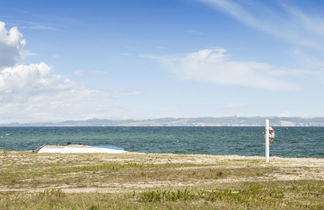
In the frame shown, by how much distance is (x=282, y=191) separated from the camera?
19094 millimetres

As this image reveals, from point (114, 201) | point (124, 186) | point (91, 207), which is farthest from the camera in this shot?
point (124, 186)

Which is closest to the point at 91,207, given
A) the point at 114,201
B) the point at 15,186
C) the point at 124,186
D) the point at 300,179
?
the point at 114,201

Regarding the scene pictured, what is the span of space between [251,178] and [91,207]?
13392mm

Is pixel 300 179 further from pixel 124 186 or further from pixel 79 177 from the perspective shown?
pixel 79 177

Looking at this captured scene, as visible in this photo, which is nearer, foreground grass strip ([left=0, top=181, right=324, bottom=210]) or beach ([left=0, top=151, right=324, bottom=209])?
foreground grass strip ([left=0, top=181, right=324, bottom=210])

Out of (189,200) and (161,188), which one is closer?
(189,200)

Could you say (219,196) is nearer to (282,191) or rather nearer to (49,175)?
(282,191)

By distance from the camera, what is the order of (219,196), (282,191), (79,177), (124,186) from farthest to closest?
(79,177), (124,186), (282,191), (219,196)

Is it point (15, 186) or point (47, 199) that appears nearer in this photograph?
point (47, 199)

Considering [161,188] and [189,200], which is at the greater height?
[189,200]

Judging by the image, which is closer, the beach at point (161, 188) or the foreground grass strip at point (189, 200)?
the foreground grass strip at point (189, 200)

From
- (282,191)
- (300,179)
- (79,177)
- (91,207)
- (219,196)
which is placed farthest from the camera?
(79,177)

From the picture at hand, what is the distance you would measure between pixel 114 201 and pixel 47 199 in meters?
2.54

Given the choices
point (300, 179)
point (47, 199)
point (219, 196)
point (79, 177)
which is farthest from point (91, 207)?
point (300, 179)
